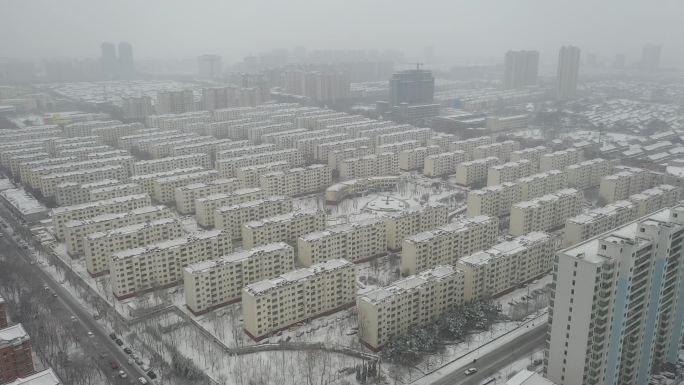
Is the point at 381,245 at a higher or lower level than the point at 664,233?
lower

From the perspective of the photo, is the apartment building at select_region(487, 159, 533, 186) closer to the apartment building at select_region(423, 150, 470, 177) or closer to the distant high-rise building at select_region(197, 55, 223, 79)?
the apartment building at select_region(423, 150, 470, 177)

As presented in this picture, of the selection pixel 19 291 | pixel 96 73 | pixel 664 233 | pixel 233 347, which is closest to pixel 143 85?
pixel 96 73

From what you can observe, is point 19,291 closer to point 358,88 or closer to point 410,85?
point 410,85

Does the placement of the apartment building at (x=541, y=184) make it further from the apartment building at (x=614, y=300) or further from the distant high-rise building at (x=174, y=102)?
the distant high-rise building at (x=174, y=102)

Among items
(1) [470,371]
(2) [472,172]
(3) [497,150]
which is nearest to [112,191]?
(2) [472,172]

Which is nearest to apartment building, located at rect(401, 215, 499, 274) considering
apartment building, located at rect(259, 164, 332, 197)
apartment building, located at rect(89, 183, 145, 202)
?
apartment building, located at rect(259, 164, 332, 197)

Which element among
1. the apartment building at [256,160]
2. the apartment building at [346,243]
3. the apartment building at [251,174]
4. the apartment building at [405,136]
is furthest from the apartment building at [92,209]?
the apartment building at [405,136]
